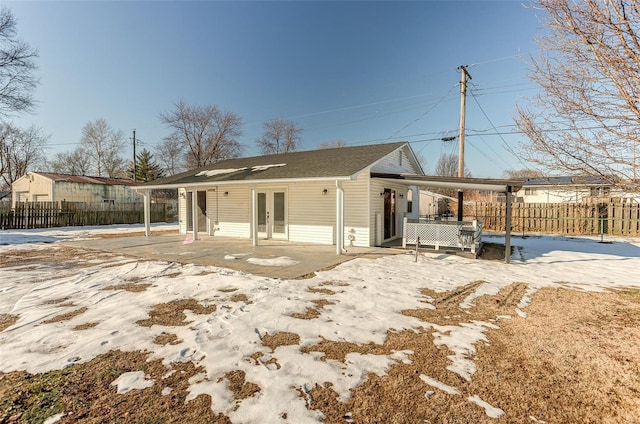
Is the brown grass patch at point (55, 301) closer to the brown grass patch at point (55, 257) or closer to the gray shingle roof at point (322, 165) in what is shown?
the brown grass patch at point (55, 257)

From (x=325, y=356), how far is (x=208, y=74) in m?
24.6

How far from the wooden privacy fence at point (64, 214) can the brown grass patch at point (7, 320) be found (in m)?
18.1

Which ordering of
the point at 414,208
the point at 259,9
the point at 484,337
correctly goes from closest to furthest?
1. the point at 484,337
2. the point at 259,9
3. the point at 414,208

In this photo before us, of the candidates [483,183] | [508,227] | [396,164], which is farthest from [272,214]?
[508,227]

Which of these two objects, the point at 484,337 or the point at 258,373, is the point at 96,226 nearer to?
the point at 258,373

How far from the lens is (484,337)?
3664mm

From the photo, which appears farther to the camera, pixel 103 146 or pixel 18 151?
pixel 103 146

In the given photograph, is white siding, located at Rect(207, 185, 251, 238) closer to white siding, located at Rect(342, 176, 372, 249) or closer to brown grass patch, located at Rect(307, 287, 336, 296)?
white siding, located at Rect(342, 176, 372, 249)

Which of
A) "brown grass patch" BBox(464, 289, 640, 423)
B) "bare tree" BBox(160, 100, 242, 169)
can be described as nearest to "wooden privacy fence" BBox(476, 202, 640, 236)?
"brown grass patch" BBox(464, 289, 640, 423)

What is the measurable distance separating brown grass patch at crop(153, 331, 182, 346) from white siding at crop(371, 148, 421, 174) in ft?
28.4

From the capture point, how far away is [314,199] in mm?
11570

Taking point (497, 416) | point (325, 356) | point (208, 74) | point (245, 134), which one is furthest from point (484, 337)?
point (245, 134)

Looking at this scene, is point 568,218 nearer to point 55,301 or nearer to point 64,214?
point 55,301

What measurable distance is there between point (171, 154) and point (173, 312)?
3845 centimetres
